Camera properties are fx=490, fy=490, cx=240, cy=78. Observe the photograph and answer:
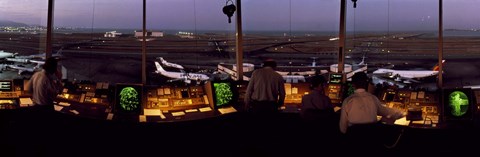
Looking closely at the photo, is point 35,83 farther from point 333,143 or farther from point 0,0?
point 0,0

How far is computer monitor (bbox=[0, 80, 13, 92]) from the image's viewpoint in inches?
245

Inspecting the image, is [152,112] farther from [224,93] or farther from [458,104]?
[458,104]

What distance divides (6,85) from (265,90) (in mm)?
3472

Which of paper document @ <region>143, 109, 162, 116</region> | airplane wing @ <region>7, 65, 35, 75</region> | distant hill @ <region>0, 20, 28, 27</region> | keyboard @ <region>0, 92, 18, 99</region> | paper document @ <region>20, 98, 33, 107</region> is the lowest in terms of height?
paper document @ <region>143, 109, 162, 116</region>

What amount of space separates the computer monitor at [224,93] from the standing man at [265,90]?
903 millimetres

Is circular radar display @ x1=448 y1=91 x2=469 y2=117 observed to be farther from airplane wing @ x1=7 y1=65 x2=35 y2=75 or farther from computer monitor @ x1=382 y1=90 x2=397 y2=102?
airplane wing @ x1=7 y1=65 x2=35 y2=75

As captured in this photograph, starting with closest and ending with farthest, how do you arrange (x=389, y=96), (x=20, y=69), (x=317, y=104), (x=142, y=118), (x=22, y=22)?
(x=317, y=104) < (x=142, y=118) < (x=389, y=96) < (x=22, y=22) < (x=20, y=69)

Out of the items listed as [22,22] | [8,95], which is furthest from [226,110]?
[22,22]

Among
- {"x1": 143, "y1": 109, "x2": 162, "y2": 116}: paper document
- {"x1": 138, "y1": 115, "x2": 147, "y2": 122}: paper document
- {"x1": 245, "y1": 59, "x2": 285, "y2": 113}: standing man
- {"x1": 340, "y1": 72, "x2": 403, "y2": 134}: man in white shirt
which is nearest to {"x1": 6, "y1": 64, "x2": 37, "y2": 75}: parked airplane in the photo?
{"x1": 143, "y1": 109, "x2": 162, "y2": 116}: paper document

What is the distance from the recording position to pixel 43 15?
7312 millimetres

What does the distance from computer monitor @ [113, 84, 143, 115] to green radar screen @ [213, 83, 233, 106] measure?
934mm

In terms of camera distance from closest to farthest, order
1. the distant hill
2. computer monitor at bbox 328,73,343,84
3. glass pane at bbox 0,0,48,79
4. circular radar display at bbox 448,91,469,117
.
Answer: circular radar display at bbox 448,91,469,117
computer monitor at bbox 328,73,343,84
glass pane at bbox 0,0,48,79
the distant hill

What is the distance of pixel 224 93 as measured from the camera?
5996 millimetres

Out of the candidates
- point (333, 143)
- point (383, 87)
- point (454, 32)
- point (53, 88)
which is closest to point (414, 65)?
point (454, 32)
